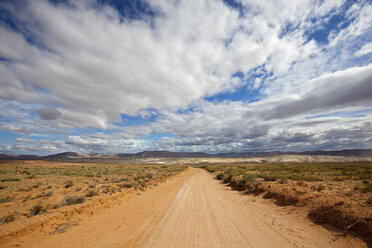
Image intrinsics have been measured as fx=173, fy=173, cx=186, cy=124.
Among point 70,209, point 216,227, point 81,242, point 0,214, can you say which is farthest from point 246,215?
point 0,214

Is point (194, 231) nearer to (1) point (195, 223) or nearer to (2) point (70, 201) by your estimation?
(1) point (195, 223)

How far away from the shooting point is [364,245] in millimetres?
5148

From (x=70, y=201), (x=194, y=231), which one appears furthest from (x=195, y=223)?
(x=70, y=201)

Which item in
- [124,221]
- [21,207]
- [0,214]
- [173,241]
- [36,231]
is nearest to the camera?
[173,241]

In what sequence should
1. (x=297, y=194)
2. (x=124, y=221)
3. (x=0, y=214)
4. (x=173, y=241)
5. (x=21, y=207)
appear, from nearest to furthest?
1. (x=173, y=241)
2. (x=124, y=221)
3. (x=0, y=214)
4. (x=21, y=207)
5. (x=297, y=194)

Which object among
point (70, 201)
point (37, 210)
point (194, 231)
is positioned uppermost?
point (70, 201)

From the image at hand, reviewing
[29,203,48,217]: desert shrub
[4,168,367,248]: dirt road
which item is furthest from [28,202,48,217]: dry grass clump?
[4,168,367,248]: dirt road

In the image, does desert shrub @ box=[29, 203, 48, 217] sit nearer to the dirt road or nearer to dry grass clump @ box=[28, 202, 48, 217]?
dry grass clump @ box=[28, 202, 48, 217]

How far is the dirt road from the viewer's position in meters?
5.47

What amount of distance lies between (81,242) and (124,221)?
2107mm

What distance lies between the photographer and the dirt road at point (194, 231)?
5.47m

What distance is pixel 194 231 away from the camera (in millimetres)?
6289

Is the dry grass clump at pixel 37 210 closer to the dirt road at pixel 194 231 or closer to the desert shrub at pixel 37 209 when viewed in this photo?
the desert shrub at pixel 37 209

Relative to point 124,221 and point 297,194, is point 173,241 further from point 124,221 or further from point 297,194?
point 297,194
